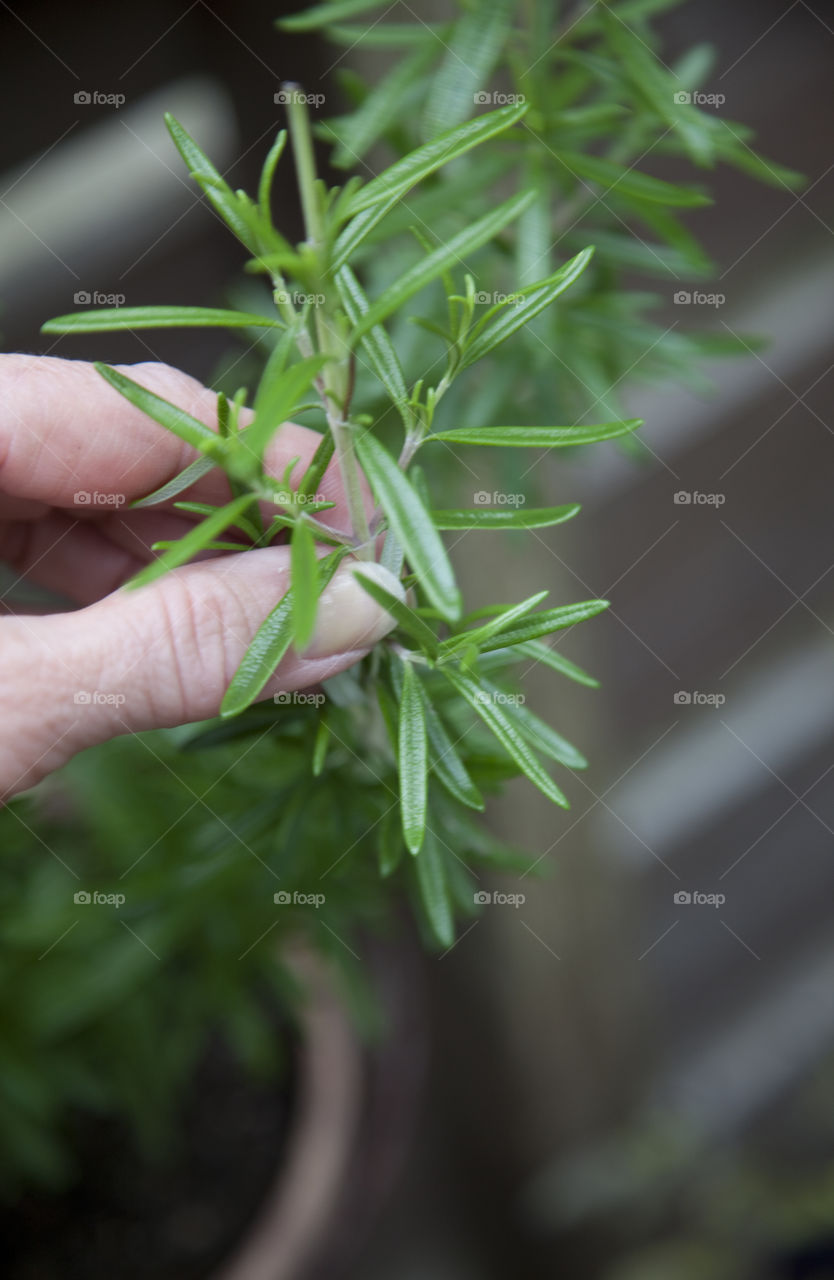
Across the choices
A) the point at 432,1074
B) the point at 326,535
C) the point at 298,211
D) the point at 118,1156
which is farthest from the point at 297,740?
the point at 432,1074

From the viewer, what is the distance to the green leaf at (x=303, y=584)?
439mm

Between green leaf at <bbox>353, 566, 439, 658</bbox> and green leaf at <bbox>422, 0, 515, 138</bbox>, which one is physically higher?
green leaf at <bbox>422, 0, 515, 138</bbox>

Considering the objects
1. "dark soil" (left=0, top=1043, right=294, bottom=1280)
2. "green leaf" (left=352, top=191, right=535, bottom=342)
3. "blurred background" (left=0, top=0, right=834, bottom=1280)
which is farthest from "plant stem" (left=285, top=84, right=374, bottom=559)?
"dark soil" (left=0, top=1043, right=294, bottom=1280)

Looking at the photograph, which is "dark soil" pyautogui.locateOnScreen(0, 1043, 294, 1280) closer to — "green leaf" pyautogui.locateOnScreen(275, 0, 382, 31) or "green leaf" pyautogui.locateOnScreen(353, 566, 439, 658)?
"green leaf" pyautogui.locateOnScreen(353, 566, 439, 658)

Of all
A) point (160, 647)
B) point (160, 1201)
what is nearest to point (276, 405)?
point (160, 647)

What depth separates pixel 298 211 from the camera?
1.30 m

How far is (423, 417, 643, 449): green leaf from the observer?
1.67 feet

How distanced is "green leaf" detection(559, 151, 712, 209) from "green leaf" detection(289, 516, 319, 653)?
1.18ft

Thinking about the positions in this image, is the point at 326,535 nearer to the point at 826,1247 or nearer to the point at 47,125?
the point at 47,125

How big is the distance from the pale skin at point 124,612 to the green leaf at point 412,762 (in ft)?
0.13

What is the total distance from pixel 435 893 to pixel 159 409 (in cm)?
33

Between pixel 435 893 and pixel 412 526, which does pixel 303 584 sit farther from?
pixel 435 893

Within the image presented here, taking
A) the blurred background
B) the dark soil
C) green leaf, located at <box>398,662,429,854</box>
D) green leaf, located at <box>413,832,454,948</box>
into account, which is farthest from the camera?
the blurred background

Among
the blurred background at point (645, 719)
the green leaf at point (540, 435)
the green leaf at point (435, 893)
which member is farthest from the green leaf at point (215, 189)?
the blurred background at point (645, 719)
